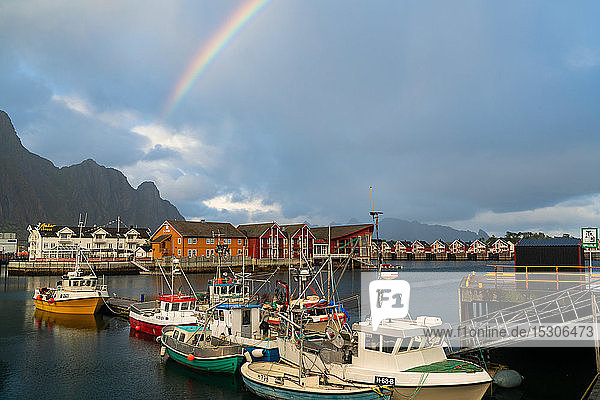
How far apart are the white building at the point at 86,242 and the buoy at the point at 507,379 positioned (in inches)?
4529

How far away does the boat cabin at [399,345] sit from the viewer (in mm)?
18656

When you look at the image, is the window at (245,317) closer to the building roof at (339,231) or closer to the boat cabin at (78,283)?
the boat cabin at (78,283)

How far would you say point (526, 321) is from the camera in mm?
28875

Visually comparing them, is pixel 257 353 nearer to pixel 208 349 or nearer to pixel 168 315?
pixel 208 349

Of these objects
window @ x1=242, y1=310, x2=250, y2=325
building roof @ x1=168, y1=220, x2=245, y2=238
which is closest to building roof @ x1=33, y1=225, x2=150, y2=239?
building roof @ x1=168, y1=220, x2=245, y2=238

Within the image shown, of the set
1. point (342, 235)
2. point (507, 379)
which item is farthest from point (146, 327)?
point (342, 235)

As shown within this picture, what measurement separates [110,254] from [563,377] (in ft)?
407

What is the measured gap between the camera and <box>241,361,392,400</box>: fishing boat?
1842 centimetres

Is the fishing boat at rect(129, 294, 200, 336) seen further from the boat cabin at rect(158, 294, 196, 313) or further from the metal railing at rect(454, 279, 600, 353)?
the metal railing at rect(454, 279, 600, 353)

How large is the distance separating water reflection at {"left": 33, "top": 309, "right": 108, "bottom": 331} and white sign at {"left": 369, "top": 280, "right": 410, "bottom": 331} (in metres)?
32.2

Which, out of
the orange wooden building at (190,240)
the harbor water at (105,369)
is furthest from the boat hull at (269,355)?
the orange wooden building at (190,240)

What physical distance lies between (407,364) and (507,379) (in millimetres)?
8588

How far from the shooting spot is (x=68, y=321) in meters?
47.0

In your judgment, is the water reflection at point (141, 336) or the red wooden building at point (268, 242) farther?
the red wooden building at point (268, 242)
